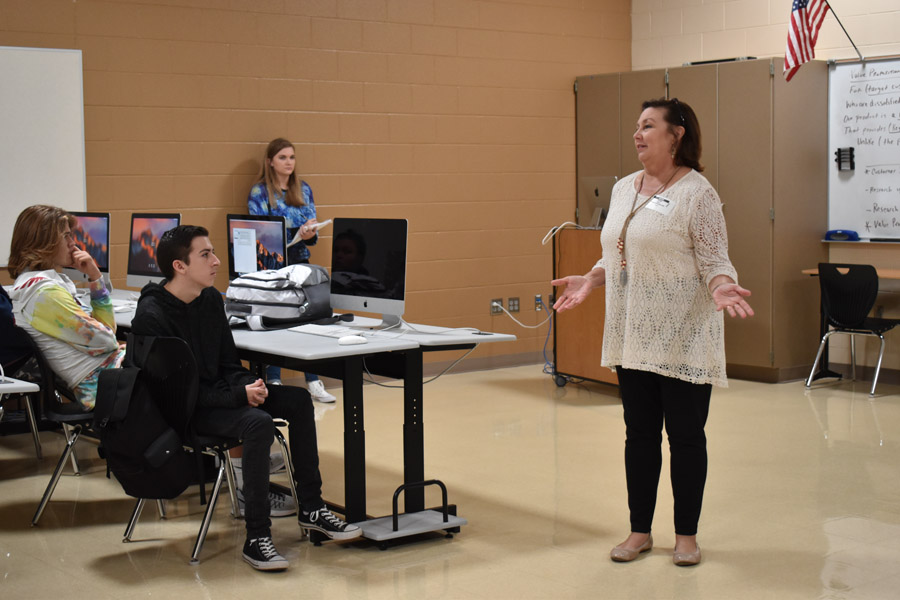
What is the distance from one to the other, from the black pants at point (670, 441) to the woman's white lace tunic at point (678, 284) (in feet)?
0.27

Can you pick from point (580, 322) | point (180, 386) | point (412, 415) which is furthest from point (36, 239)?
point (580, 322)

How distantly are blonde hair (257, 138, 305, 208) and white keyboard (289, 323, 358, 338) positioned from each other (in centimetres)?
218

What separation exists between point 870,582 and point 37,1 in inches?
197

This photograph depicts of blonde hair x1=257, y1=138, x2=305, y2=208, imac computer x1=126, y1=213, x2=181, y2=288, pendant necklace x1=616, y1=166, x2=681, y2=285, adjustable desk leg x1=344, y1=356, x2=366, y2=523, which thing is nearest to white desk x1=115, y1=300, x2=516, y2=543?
adjustable desk leg x1=344, y1=356, x2=366, y2=523

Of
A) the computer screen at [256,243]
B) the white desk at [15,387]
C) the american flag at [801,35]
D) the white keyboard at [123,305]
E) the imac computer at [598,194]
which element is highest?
the american flag at [801,35]

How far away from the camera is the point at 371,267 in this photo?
4.22 m

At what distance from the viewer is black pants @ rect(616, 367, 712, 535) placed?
11.0ft

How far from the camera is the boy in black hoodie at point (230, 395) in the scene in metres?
3.45

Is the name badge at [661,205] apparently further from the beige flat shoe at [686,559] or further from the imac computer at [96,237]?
the imac computer at [96,237]

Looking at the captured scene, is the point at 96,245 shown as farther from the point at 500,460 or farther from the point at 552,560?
the point at 552,560

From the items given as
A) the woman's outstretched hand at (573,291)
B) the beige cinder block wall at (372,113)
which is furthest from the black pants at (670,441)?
the beige cinder block wall at (372,113)

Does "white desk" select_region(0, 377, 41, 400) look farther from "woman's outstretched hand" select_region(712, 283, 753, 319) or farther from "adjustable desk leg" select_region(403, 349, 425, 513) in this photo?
"woman's outstretched hand" select_region(712, 283, 753, 319)

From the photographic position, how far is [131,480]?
3430 mm

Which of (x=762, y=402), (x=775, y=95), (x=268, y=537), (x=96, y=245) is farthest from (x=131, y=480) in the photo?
(x=775, y=95)
